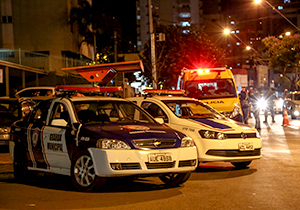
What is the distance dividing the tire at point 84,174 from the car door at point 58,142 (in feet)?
0.96

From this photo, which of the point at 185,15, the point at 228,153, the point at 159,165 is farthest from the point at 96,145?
the point at 185,15

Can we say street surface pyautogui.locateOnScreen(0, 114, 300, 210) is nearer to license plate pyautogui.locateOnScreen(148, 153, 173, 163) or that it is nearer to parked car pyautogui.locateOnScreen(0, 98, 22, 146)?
license plate pyautogui.locateOnScreen(148, 153, 173, 163)

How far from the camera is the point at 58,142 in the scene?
7879 mm

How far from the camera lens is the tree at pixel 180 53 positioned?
169ft

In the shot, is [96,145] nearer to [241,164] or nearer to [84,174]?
[84,174]

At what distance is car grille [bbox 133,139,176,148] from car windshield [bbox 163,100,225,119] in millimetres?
3106

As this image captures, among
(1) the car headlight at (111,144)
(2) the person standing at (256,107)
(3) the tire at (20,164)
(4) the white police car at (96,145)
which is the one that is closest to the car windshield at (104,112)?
(4) the white police car at (96,145)

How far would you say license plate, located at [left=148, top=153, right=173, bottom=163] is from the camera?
23.2 feet

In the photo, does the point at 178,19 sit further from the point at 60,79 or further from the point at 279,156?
the point at 279,156

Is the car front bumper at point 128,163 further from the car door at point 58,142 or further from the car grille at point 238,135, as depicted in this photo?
the car grille at point 238,135

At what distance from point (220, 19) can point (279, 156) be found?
11290 centimetres

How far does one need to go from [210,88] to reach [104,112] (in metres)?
9.42

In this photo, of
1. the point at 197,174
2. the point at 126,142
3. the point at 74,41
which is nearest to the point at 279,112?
the point at 74,41

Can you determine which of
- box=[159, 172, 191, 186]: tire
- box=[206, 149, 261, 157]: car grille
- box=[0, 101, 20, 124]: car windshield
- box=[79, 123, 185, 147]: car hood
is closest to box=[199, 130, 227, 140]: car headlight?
box=[206, 149, 261, 157]: car grille
